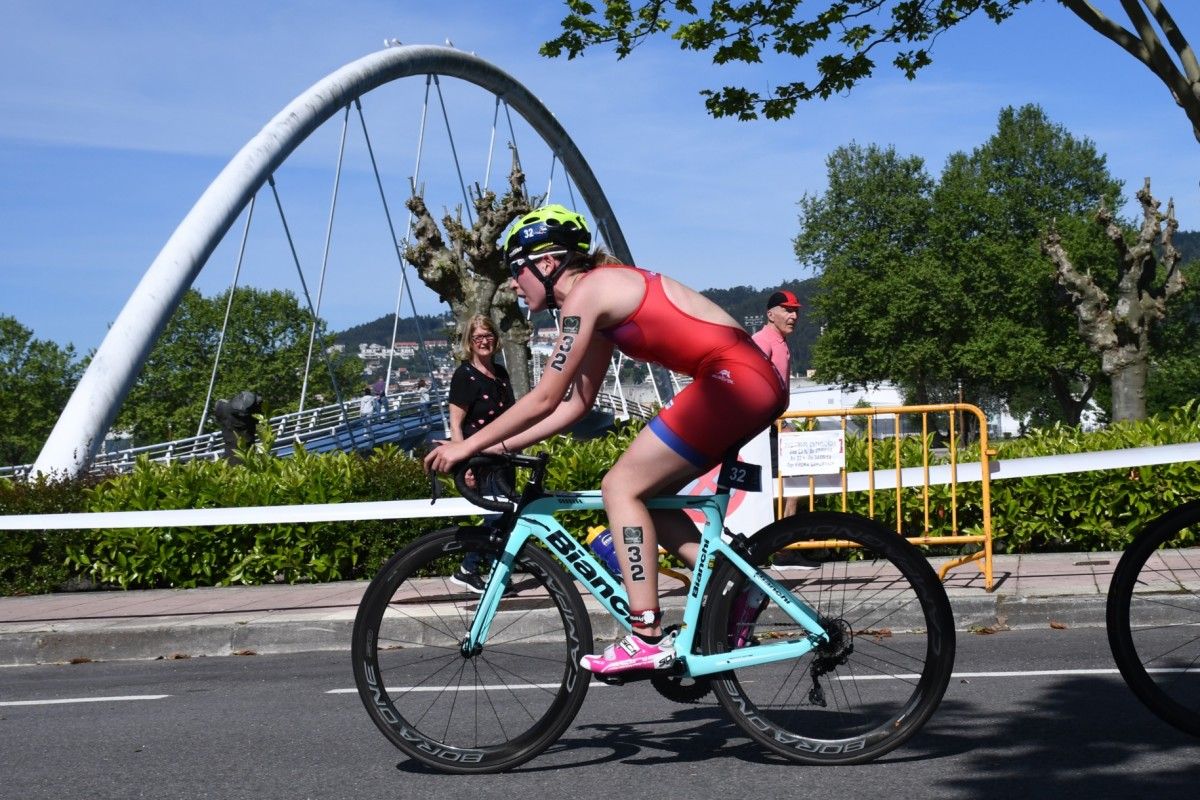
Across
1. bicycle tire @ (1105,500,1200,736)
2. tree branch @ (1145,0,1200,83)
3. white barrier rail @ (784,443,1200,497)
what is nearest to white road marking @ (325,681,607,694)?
bicycle tire @ (1105,500,1200,736)

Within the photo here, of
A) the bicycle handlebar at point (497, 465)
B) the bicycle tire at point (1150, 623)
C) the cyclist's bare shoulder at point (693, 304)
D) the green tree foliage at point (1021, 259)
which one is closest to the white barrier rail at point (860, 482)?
the bicycle handlebar at point (497, 465)

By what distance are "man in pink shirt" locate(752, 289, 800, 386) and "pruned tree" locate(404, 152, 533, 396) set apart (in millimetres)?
28294

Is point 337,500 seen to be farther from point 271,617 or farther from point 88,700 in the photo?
point 88,700

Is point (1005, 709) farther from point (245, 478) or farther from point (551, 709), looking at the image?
point (245, 478)

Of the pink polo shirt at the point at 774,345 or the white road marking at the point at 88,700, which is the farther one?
the pink polo shirt at the point at 774,345

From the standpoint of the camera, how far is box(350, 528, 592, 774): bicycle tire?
4.36 metres

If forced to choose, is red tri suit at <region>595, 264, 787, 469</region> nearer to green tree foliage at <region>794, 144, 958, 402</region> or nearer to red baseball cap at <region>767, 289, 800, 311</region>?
red baseball cap at <region>767, 289, 800, 311</region>

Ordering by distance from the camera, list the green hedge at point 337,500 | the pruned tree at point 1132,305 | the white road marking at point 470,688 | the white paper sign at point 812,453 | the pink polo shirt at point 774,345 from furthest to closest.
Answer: the pruned tree at point 1132,305 < the green hedge at point 337,500 < the white paper sign at point 812,453 < the pink polo shirt at point 774,345 < the white road marking at point 470,688

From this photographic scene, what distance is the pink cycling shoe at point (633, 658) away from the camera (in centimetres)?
425

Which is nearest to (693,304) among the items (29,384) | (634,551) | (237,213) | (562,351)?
(562,351)

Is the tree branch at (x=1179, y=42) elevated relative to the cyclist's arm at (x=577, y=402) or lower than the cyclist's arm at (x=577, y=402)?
elevated

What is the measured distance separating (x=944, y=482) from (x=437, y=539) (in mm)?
5753

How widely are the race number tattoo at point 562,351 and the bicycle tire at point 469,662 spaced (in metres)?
0.62

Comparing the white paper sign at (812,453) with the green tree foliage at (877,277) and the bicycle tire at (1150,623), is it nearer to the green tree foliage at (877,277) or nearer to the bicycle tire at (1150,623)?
the bicycle tire at (1150,623)
